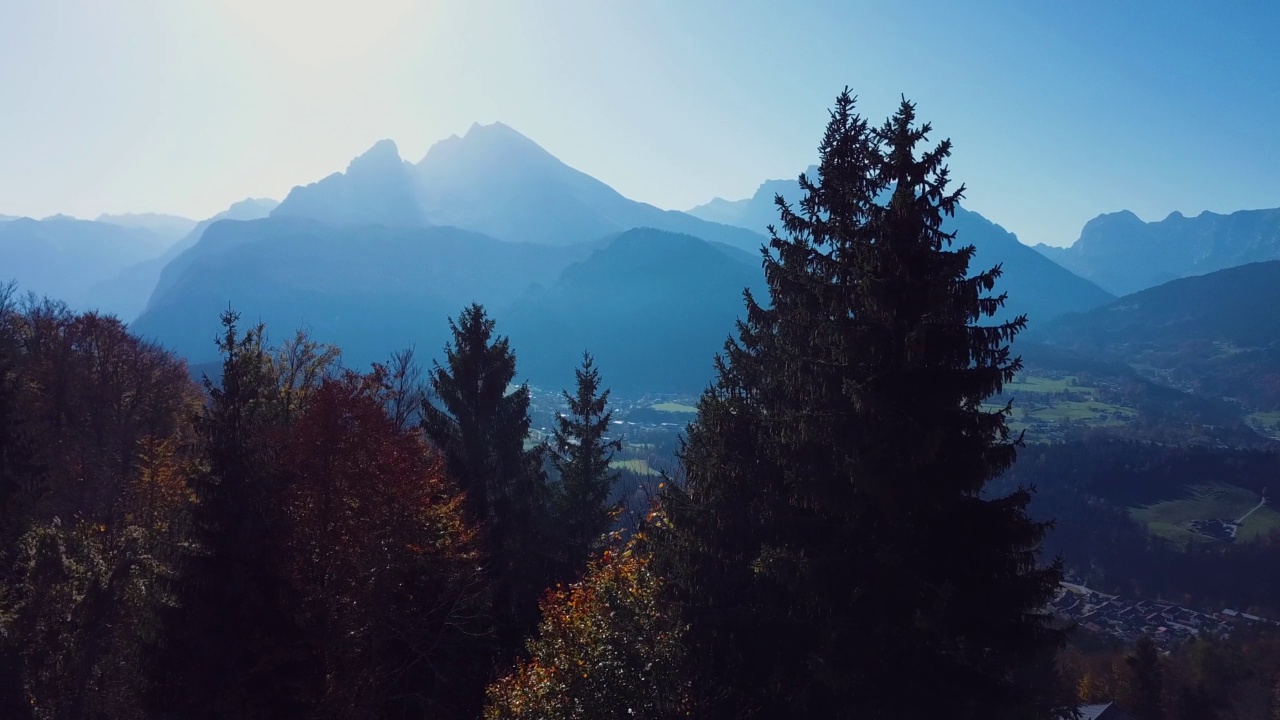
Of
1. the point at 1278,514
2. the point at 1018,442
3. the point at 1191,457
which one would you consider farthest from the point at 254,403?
the point at 1191,457

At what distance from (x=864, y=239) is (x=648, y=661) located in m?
7.50

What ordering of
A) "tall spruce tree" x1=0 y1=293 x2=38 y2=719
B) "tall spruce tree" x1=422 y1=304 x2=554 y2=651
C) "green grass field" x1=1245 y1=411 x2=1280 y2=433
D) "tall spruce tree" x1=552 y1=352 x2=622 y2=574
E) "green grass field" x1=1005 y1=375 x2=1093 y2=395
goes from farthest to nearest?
"green grass field" x1=1005 y1=375 x2=1093 y2=395 < "green grass field" x1=1245 y1=411 x2=1280 y2=433 < "tall spruce tree" x1=552 y1=352 x2=622 y2=574 < "tall spruce tree" x1=422 y1=304 x2=554 y2=651 < "tall spruce tree" x1=0 y1=293 x2=38 y2=719

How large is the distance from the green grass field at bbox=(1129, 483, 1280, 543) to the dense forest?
80968mm

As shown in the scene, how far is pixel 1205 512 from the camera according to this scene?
284 ft

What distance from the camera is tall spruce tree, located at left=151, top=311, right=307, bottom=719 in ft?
37.7

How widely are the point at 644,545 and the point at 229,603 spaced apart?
812 cm

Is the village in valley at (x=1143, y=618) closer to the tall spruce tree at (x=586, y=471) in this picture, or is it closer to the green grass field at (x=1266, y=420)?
the tall spruce tree at (x=586, y=471)

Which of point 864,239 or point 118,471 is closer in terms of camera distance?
point 864,239

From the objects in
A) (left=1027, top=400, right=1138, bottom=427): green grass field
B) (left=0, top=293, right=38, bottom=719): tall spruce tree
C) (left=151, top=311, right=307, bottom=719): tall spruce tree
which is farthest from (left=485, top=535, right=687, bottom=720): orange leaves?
(left=1027, top=400, right=1138, bottom=427): green grass field

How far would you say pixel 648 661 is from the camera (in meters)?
10.3

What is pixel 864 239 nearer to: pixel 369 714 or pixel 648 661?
pixel 648 661

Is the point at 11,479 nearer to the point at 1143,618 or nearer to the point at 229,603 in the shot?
the point at 229,603

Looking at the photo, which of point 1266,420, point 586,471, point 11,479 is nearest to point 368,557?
point 586,471

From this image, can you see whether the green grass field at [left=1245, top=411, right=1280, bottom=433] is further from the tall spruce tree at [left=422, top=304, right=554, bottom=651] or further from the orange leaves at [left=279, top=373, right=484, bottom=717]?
the orange leaves at [left=279, top=373, right=484, bottom=717]
